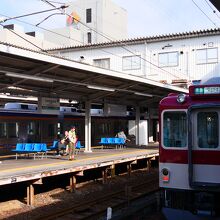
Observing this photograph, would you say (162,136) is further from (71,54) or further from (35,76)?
(71,54)

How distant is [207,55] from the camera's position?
29234 millimetres

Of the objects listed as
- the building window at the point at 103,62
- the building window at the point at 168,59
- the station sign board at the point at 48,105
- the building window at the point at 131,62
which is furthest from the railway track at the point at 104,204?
the building window at the point at 103,62

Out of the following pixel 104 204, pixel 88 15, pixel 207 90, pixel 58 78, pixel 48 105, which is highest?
pixel 88 15

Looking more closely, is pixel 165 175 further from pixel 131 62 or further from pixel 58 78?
pixel 131 62

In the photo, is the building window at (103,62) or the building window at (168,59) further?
the building window at (103,62)

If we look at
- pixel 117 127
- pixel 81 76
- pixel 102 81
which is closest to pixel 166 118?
pixel 81 76

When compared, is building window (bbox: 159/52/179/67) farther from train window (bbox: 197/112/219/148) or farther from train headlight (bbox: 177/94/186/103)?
train window (bbox: 197/112/219/148)

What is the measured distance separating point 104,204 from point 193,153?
4.91 m

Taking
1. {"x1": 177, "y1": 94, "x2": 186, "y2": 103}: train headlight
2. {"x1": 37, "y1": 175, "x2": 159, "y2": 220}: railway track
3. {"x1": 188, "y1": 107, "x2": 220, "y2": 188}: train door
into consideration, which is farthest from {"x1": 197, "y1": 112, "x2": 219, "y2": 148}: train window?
{"x1": 37, "y1": 175, "x2": 159, "y2": 220}: railway track

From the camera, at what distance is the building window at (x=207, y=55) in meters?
29.0

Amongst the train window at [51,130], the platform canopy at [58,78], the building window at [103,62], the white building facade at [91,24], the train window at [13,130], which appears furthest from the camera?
the white building facade at [91,24]

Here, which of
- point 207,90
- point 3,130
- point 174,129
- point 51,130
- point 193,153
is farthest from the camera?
point 51,130

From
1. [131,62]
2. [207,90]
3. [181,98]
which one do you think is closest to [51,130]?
[131,62]

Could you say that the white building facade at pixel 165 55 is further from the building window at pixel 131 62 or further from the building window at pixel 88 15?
the building window at pixel 88 15
